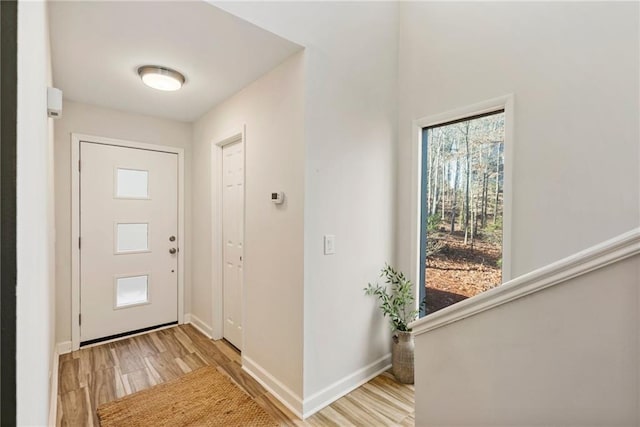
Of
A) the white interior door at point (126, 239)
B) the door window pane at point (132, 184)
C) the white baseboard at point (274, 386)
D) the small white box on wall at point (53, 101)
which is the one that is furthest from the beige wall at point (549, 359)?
the door window pane at point (132, 184)

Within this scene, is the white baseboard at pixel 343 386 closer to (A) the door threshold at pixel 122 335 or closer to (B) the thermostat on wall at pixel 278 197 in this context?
(B) the thermostat on wall at pixel 278 197

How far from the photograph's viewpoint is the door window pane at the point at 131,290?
125 inches

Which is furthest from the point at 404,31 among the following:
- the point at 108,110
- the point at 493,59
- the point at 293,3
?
the point at 108,110

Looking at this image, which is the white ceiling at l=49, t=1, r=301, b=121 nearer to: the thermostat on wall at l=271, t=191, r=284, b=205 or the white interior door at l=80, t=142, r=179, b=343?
the white interior door at l=80, t=142, r=179, b=343

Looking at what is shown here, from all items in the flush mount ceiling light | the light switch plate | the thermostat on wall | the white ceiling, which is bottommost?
the light switch plate

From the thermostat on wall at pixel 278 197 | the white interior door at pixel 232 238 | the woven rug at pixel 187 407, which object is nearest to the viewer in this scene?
the woven rug at pixel 187 407

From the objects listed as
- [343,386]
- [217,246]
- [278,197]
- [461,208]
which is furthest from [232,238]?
[461,208]

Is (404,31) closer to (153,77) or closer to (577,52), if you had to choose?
(577,52)

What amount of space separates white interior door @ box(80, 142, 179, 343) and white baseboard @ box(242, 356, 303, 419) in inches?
59.8

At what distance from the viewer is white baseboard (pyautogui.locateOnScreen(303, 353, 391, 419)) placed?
6.76 ft

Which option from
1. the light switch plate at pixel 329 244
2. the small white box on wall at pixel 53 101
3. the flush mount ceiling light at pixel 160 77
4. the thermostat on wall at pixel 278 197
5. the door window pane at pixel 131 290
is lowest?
the door window pane at pixel 131 290

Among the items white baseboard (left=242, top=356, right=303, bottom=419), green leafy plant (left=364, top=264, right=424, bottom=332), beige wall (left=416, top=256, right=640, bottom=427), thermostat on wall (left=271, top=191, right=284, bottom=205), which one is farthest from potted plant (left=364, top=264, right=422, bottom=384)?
beige wall (left=416, top=256, right=640, bottom=427)

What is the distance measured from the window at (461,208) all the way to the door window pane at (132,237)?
2.95 metres

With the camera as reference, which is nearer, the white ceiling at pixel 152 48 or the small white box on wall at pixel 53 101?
the small white box on wall at pixel 53 101
